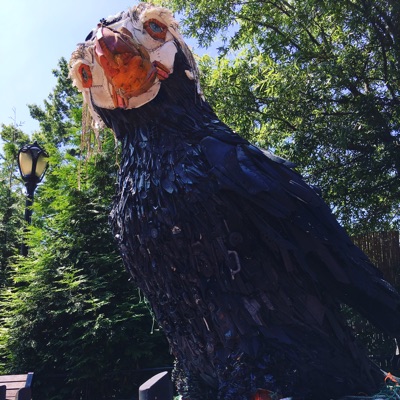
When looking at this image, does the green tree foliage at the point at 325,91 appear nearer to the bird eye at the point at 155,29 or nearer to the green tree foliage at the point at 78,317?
the green tree foliage at the point at 78,317

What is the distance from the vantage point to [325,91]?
19.5ft

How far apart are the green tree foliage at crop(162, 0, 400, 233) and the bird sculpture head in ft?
10.8

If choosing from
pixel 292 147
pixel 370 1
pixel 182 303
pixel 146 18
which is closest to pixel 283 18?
pixel 370 1

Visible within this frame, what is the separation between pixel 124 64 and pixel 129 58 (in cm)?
4

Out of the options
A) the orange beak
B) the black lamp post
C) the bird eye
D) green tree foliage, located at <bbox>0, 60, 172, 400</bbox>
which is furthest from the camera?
the black lamp post

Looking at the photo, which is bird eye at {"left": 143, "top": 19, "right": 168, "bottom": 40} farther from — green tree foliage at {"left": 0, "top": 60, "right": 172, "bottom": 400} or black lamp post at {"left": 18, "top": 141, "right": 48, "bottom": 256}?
black lamp post at {"left": 18, "top": 141, "right": 48, "bottom": 256}

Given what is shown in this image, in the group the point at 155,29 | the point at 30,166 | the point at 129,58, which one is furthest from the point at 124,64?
the point at 30,166

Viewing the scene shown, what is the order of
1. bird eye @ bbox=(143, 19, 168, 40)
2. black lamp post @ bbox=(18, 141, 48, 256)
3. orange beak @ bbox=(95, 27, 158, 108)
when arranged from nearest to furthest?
orange beak @ bbox=(95, 27, 158, 108) → bird eye @ bbox=(143, 19, 168, 40) → black lamp post @ bbox=(18, 141, 48, 256)

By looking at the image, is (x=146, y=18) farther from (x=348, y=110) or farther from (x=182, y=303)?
(x=348, y=110)

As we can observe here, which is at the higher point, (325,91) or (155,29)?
(325,91)

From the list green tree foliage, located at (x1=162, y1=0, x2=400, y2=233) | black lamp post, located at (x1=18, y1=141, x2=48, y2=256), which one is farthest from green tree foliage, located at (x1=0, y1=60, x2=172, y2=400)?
green tree foliage, located at (x1=162, y1=0, x2=400, y2=233)

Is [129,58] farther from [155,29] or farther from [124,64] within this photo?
[155,29]

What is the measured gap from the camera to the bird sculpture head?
7.91 feet

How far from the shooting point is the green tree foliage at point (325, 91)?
5703 mm
